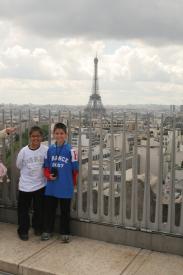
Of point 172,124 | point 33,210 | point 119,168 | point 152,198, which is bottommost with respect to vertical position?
point 33,210

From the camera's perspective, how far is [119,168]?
486 cm

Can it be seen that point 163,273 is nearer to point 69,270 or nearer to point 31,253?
point 69,270

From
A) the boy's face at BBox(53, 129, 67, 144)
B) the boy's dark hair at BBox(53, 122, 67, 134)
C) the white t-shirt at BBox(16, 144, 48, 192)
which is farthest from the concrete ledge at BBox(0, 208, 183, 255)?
the boy's dark hair at BBox(53, 122, 67, 134)

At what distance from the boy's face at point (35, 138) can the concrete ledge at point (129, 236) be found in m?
1.18

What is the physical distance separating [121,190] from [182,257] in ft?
3.53

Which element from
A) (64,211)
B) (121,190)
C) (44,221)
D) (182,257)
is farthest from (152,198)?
(44,221)

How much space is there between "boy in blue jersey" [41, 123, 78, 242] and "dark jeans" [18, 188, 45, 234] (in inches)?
8.1

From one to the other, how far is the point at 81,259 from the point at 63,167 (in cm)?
113

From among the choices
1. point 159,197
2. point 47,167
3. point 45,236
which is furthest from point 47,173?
point 159,197

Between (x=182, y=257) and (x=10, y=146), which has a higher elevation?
(x=10, y=146)

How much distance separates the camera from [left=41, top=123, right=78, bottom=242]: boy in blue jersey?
477 centimetres

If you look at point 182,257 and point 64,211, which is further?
point 64,211

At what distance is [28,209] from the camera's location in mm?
5141

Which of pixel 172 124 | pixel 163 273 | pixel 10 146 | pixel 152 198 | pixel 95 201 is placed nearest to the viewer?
pixel 163 273
